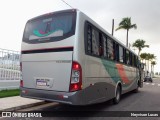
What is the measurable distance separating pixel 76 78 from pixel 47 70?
3.45ft

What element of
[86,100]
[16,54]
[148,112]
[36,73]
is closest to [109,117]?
[86,100]

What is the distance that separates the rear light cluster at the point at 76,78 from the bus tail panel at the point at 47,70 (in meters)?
0.12

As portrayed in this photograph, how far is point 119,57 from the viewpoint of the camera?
37.0 ft

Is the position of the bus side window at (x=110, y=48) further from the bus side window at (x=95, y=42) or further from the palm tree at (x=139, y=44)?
the palm tree at (x=139, y=44)

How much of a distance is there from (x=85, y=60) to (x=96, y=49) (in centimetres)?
110

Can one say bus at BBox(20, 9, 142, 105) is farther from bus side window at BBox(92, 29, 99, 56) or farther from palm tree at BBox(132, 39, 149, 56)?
palm tree at BBox(132, 39, 149, 56)

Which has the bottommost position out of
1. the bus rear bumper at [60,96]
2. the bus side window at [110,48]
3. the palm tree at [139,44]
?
the bus rear bumper at [60,96]

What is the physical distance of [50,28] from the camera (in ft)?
24.3

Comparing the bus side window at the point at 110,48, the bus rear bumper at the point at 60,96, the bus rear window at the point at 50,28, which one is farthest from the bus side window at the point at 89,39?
the bus side window at the point at 110,48

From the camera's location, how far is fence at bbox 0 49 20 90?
478 inches

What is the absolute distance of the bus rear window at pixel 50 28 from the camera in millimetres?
6977

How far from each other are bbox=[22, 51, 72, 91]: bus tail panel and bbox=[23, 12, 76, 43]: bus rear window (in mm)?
538

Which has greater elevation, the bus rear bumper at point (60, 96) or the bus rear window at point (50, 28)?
the bus rear window at point (50, 28)

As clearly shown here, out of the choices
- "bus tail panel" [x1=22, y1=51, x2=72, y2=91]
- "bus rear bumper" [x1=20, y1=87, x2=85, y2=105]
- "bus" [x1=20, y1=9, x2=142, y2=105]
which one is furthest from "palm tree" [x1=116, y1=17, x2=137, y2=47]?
"bus rear bumper" [x1=20, y1=87, x2=85, y2=105]
